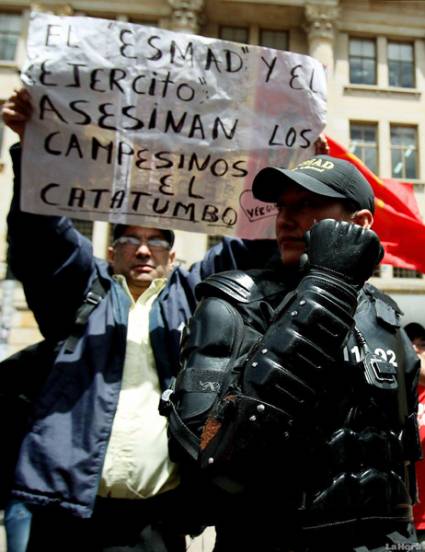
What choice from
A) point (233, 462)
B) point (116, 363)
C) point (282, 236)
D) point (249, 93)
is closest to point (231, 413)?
point (233, 462)

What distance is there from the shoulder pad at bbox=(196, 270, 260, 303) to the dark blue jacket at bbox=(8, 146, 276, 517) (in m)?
0.88

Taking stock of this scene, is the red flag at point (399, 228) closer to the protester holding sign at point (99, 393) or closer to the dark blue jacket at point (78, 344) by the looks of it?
the dark blue jacket at point (78, 344)

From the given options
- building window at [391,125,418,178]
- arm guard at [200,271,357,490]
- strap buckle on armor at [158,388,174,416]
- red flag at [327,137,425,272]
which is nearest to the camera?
arm guard at [200,271,357,490]

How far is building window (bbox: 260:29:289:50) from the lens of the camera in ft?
70.1

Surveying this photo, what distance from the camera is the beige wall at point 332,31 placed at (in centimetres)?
1944

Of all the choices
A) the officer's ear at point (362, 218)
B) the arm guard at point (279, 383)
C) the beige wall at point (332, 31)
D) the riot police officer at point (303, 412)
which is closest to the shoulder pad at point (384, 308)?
the riot police officer at point (303, 412)

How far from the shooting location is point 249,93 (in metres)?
2.93

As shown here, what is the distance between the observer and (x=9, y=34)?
19.9 metres

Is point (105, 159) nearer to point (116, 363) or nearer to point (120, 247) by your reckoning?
point (120, 247)

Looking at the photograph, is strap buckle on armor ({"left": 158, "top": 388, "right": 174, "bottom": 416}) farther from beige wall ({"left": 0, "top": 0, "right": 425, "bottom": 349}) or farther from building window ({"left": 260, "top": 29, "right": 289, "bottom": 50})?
building window ({"left": 260, "top": 29, "right": 289, "bottom": 50})

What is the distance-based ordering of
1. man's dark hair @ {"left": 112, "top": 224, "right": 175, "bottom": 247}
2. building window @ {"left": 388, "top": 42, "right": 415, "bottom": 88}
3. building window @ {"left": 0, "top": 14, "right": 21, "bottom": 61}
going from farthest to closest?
1. building window @ {"left": 388, "top": 42, "right": 415, "bottom": 88}
2. building window @ {"left": 0, "top": 14, "right": 21, "bottom": 61}
3. man's dark hair @ {"left": 112, "top": 224, "right": 175, "bottom": 247}

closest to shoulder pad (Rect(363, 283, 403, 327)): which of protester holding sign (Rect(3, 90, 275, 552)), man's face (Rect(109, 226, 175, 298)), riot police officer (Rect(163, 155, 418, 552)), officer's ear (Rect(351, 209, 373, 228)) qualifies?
riot police officer (Rect(163, 155, 418, 552))

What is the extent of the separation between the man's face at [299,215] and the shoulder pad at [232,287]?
18cm

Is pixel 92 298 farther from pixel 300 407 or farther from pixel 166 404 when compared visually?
pixel 300 407
